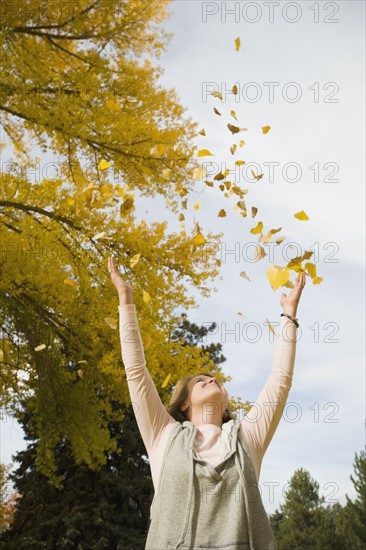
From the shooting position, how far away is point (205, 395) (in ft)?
8.14

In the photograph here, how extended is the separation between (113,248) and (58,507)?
8.66 m

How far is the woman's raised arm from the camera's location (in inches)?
92.3

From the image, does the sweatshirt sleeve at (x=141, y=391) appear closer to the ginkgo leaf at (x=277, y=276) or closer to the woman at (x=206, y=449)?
the woman at (x=206, y=449)

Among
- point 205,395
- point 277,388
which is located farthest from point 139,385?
point 277,388

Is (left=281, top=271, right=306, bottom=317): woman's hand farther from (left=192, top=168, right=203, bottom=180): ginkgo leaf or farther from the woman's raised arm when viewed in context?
(left=192, top=168, right=203, bottom=180): ginkgo leaf

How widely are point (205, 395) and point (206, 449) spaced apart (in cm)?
26

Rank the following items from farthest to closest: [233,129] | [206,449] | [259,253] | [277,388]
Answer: [233,129] → [259,253] → [277,388] → [206,449]

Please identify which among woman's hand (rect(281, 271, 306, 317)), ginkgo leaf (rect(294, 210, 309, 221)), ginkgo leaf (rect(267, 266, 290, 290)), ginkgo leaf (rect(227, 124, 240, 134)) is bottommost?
woman's hand (rect(281, 271, 306, 317))

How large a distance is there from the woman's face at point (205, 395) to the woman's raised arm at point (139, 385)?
13cm

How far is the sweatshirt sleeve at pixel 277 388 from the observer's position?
240cm

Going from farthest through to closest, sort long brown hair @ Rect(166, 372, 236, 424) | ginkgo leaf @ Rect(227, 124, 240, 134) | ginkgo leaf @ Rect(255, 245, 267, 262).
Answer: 1. ginkgo leaf @ Rect(227, 124, 240, 134)
2. ginkgo leaf @ Rect(255, 245, 267, 262)
3. long brown hair @ Rect(166, 372, 236, 424)

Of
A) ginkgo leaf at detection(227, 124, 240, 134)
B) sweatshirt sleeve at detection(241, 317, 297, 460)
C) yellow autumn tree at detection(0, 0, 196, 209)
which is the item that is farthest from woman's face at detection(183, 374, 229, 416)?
yellow autumn tree at detection(0, 0, 196, 209)

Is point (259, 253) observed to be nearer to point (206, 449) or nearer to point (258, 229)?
point (258, 229)

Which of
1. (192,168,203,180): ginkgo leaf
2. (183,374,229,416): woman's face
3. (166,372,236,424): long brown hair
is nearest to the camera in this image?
(183,374,229,416): woman's face
